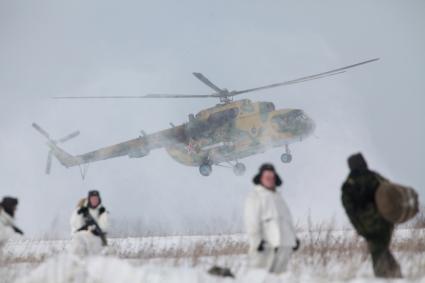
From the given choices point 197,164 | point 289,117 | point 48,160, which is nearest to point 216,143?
point 197,164

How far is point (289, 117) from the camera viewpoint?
79.1ft

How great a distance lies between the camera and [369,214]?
20.0 ft

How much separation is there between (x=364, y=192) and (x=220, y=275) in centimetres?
185

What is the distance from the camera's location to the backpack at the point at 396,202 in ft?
18.5

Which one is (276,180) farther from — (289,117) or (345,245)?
(289,117)

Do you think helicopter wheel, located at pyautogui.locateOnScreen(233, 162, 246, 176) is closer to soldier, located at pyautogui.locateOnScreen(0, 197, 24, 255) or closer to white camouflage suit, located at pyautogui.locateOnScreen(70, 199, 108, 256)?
white camouflage suit, located at pyautogui.locateOnScreen(70, 199, 108, 256)

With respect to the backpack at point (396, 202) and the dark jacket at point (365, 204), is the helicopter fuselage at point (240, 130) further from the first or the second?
the backpack at point (396, 202)

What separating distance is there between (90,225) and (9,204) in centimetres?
147

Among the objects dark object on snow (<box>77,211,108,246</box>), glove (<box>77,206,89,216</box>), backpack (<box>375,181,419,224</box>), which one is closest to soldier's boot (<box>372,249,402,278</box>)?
backpack (<box>375,181,419,224</box>)

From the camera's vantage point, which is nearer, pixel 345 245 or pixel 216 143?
pixel 345 245

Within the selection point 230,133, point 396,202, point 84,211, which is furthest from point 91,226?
point 230,133

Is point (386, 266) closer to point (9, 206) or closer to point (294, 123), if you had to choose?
point (9, 206)

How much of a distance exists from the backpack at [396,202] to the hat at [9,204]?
497 cm

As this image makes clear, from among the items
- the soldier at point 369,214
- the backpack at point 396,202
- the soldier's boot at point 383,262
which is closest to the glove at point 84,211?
the soldier at point 369,214
